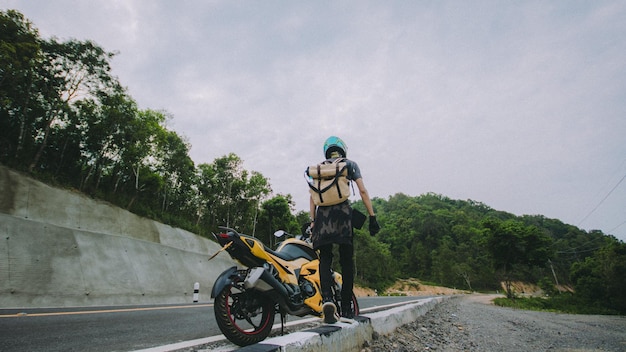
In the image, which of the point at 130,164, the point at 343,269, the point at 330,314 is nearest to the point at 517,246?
the point at 343,269

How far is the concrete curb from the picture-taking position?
4.59ft

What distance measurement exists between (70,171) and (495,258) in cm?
3501

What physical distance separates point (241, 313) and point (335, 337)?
85 cm

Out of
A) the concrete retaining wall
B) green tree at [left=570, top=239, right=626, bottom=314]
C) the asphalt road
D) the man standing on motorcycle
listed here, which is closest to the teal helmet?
the man standing on motorcycle

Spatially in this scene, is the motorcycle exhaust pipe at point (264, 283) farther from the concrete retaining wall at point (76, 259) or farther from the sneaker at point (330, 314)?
the concrete retaining wall at point (76, 259)

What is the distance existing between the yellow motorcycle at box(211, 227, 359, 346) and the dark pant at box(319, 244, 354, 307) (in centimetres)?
27

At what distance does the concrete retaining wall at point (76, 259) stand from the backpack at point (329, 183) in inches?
344

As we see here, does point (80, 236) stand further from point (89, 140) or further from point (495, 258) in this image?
point (495, 258)

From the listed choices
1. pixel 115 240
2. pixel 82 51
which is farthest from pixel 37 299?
pixel 82 51

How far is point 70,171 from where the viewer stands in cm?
1975

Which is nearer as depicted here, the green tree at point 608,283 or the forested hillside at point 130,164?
the forested hillside at point 130,164

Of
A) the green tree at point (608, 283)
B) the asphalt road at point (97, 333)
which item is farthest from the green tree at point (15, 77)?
the green tree at point (608, 283)

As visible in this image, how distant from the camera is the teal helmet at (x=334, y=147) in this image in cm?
326

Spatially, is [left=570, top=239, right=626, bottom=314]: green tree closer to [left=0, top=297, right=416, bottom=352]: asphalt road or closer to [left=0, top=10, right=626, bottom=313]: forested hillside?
[left=0, top=10, right=626, bottom=313]: forested hillside
